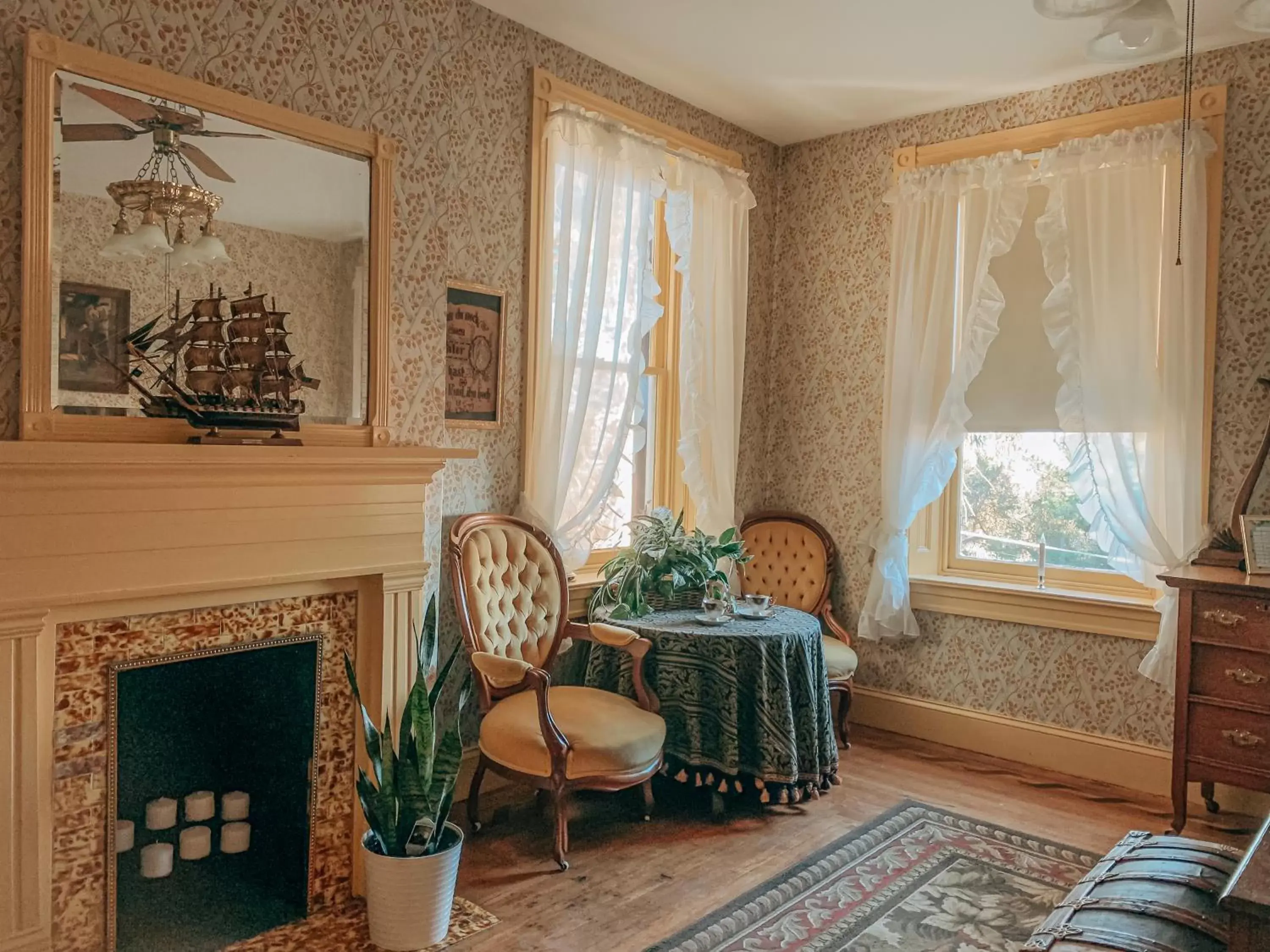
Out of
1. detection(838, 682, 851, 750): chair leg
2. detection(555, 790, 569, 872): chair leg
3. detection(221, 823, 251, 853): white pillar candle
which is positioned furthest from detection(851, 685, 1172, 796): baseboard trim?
detection(221, 823, 251, 853): white pillar candle

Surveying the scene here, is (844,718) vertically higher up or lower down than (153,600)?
lower down

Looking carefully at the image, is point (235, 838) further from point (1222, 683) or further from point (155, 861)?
point (1222, 683)

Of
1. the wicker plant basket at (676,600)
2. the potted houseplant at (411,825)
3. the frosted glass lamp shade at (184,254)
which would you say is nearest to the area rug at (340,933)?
the potted houseplant at (411,825)

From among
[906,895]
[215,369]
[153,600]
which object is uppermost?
[215,369]

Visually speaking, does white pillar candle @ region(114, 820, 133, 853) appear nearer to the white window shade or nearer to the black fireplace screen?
the black fireplace screen

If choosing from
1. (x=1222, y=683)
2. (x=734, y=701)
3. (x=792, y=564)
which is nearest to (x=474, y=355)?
(x=734, y=701)

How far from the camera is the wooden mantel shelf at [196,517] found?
2.09 meters

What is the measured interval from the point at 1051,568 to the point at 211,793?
348 centimetres

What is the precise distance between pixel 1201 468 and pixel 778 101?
2392 millimetres

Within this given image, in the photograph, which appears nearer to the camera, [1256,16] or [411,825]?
[1256,16]

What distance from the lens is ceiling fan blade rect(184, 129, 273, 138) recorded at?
2541 mm

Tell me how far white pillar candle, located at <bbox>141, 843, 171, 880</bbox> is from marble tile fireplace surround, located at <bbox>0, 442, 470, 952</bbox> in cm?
7

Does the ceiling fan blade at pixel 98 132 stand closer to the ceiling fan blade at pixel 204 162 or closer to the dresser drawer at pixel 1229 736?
the ceiling fan blade at pixel 204 162

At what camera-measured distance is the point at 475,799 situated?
128 inches
